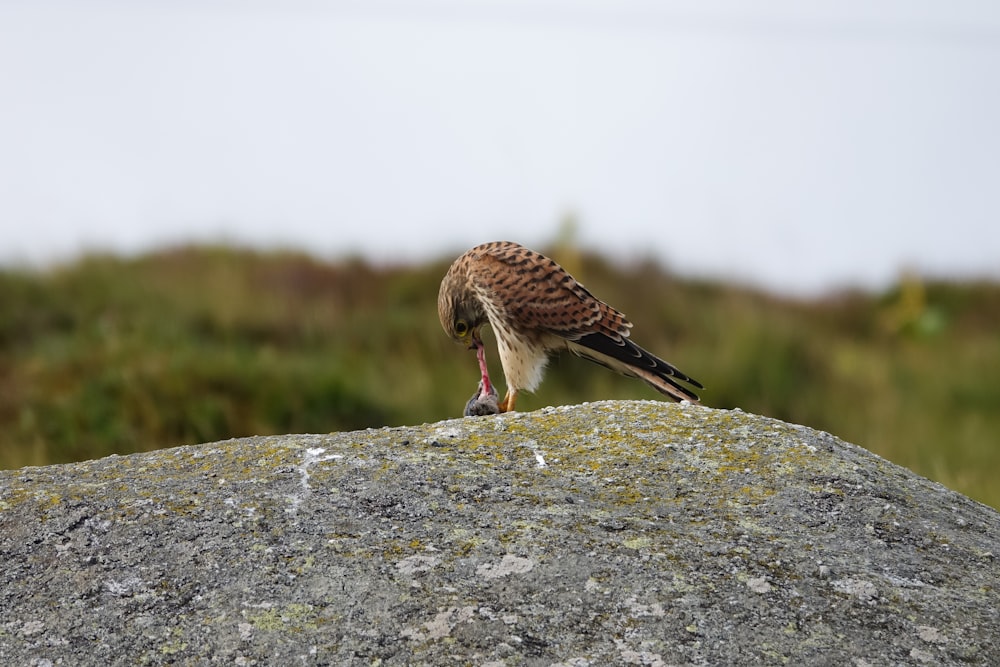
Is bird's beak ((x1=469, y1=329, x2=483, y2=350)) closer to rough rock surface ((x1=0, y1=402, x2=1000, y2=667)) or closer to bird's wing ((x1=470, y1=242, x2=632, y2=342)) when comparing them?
bird's wing ((x1=470, y1=242, x2=632, y2=342))

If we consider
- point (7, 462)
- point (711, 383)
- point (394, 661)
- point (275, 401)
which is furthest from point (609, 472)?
point (711, 383)

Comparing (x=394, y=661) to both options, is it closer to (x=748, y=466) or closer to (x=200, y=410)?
(x=748, y=466)

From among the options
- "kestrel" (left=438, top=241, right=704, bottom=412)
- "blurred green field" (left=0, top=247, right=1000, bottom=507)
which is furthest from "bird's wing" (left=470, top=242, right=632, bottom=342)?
"blurred green field" (left=0, top=247, right=1000, bottom=507)

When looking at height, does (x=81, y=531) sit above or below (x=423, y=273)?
above

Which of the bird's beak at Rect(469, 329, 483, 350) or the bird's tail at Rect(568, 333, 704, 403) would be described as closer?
the bird's tail at Rect(568, 333, 704, 403)

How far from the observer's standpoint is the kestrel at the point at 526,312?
462cm

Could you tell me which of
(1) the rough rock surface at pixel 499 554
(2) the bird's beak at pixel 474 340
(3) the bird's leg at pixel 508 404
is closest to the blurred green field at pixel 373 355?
(2) the bird's beak at pixel 474 340

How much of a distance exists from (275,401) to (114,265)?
534 centimetres

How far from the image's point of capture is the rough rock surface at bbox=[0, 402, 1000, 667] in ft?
6.73

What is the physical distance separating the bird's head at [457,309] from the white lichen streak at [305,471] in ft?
6.41

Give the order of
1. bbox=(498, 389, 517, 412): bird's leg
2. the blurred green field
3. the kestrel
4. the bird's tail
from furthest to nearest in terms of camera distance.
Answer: the blurred green field, the kestrel, the bird's tail, bbox=(498, 389, 517, 412): bird's leg

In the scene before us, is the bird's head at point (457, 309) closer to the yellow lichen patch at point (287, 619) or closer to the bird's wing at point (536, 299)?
the bird's wing at point (536, 299)

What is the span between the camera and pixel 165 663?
6.55ft

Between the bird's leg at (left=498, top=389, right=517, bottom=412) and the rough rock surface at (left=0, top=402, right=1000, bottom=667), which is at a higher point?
the rough rock surface at (left=0, top=402, right=1000, bottom=667)
